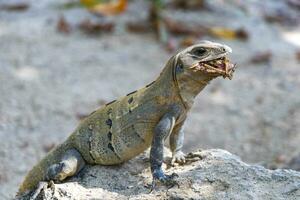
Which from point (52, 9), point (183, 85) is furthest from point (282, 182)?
point (52, 9)

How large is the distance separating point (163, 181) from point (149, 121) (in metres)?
0.51

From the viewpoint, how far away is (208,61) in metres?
4.59

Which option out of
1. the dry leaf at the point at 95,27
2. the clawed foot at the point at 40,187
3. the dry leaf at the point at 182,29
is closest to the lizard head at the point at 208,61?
the clawed foot at the point at 40,187

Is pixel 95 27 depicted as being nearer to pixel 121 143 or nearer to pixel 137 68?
pixel 137 68

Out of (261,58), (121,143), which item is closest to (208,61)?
(121,143)

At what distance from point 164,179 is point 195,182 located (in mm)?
237

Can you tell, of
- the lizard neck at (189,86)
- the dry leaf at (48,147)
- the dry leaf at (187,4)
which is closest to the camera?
the lizard neck at (189,86)

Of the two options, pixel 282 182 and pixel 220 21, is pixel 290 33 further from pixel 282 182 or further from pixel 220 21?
pixel 282 182

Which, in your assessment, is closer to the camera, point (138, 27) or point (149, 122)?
point (149, 122)

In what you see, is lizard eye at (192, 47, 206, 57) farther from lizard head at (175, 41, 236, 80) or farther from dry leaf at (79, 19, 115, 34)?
dry leaf at (79, 19, 115, 34)

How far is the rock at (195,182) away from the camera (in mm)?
4493

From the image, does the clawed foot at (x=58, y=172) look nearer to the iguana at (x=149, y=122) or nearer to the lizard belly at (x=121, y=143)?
the iguana at (x=149, y=122)

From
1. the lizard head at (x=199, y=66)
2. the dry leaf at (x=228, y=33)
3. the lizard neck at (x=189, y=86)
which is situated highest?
the lizard head at (x=199, y=66)

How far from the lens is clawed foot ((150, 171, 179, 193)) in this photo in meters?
4.62
